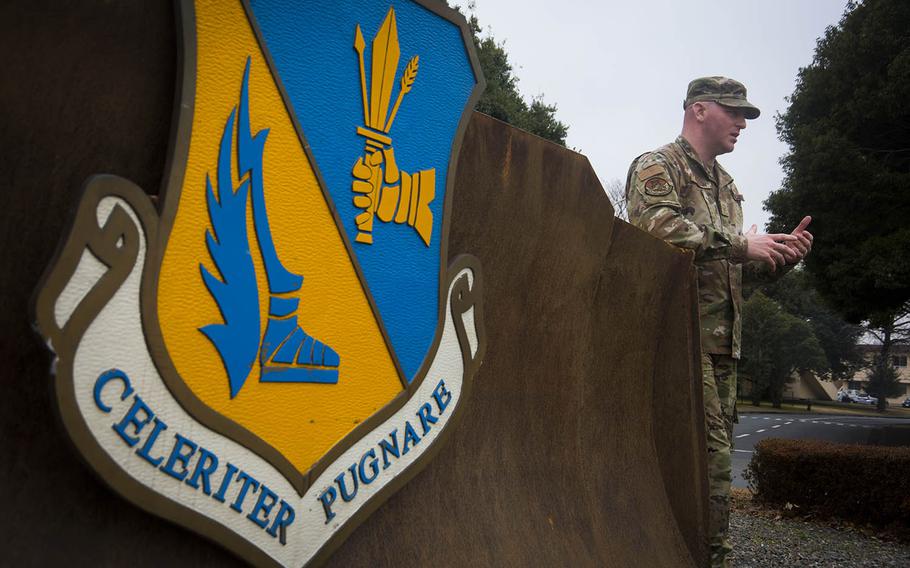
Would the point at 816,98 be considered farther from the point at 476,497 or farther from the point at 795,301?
the point at 795,301

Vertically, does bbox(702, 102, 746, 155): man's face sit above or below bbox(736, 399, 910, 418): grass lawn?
above

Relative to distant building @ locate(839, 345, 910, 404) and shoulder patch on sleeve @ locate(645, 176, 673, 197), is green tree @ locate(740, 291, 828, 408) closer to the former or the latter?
distant building @ locate(839, 345, 910, 404)

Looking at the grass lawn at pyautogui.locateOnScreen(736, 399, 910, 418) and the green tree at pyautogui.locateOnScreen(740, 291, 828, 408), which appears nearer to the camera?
the grass lawn at pyautogui.locateOnScreen(736, 399, 910, 418)

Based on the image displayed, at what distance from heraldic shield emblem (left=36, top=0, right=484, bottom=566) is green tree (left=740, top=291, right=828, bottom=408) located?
127 ft

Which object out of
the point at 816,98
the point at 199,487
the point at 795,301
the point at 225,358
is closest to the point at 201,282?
the point at 225,358

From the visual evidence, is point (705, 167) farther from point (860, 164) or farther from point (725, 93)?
point (860, 164)

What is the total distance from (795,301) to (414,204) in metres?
46.7

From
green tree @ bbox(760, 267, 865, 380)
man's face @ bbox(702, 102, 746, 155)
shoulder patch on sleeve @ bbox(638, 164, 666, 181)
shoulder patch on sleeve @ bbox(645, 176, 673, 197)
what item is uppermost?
green tree @ bbox(760, 267, 865, 380)

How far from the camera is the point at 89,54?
1312 mm

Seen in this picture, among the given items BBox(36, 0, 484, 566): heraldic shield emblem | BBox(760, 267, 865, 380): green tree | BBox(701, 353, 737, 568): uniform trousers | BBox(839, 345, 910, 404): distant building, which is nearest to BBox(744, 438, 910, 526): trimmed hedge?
BBox(701, 353, 737, 568): uniform trousers

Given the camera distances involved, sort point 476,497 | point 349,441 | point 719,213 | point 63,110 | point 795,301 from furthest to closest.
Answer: point 795,301 → point 719,213 → point 476,497 → point 349,441 → point 63,110

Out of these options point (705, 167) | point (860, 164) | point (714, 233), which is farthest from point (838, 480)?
point (860, 164)

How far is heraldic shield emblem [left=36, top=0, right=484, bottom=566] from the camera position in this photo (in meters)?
1.22

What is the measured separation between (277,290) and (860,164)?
15460mm
